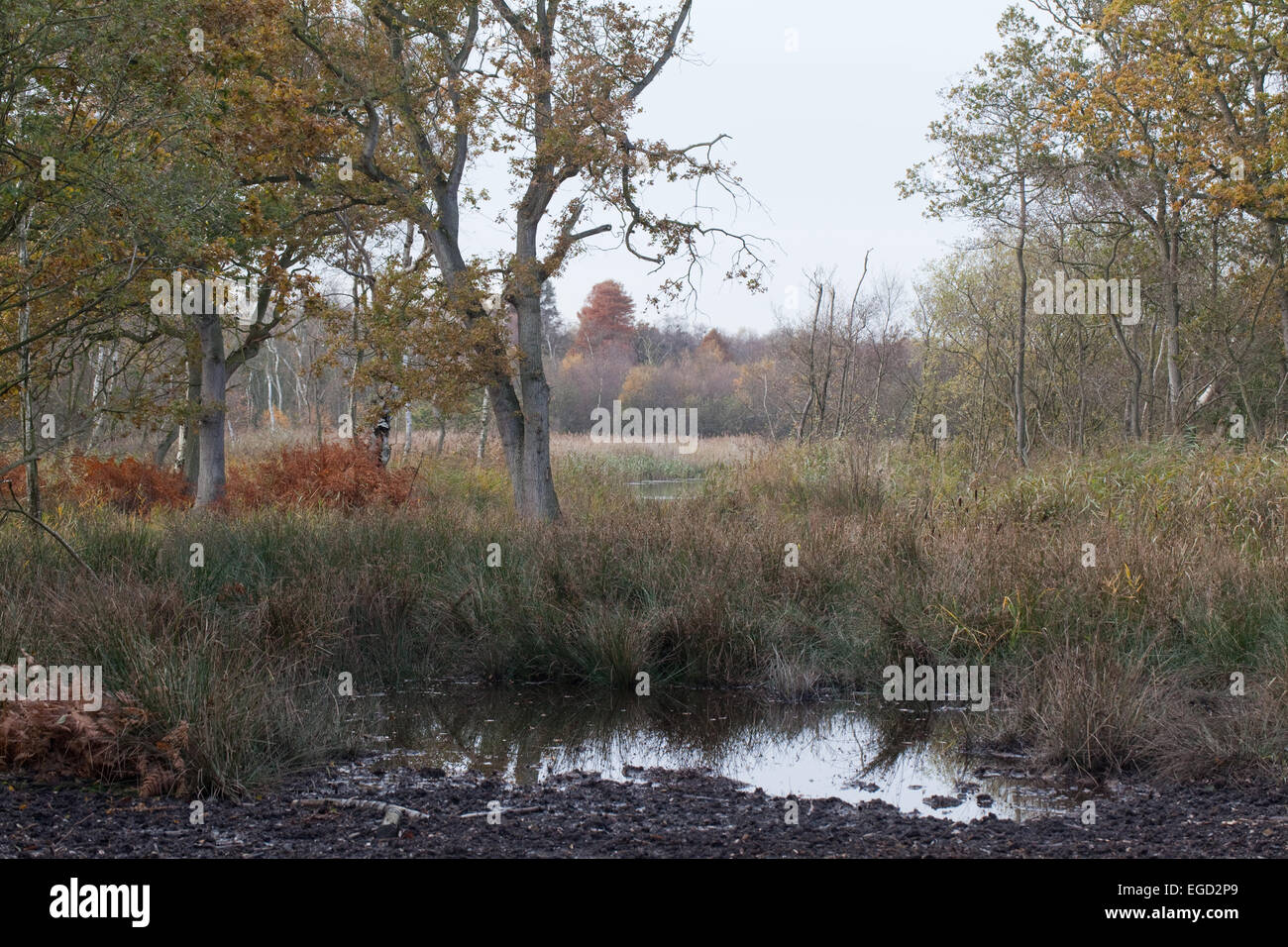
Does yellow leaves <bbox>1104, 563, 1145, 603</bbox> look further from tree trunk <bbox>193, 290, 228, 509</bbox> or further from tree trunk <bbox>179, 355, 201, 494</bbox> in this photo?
tree trunk <bbox>193, 290, 228, 509</bbox>

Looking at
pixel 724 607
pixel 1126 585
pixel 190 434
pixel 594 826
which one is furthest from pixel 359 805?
pixel 190 434

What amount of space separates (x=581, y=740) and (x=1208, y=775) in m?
3.26

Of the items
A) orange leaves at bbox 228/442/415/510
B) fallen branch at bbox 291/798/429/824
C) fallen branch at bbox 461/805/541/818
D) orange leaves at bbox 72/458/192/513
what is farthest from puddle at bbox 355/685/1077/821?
orange leaves at bbox 72/458/192/513

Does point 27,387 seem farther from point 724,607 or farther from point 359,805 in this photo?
point 359,805

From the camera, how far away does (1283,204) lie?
15.8 m

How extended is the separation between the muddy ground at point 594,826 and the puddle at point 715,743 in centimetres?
43

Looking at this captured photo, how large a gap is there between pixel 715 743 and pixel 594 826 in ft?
6.70

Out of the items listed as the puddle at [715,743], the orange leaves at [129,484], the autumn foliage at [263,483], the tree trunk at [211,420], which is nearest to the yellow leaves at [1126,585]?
the puddle at [715,743]

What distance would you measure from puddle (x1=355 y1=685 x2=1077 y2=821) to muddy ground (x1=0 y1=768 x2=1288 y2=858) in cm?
43

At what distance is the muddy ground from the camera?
152 inches

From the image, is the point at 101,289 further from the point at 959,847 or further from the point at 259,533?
the point at 959,847

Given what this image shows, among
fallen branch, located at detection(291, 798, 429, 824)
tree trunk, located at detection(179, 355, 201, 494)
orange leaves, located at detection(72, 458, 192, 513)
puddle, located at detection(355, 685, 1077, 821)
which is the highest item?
tree trunk, located at detection(179, 355, 201, 494)

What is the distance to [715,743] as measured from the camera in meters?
6.26
